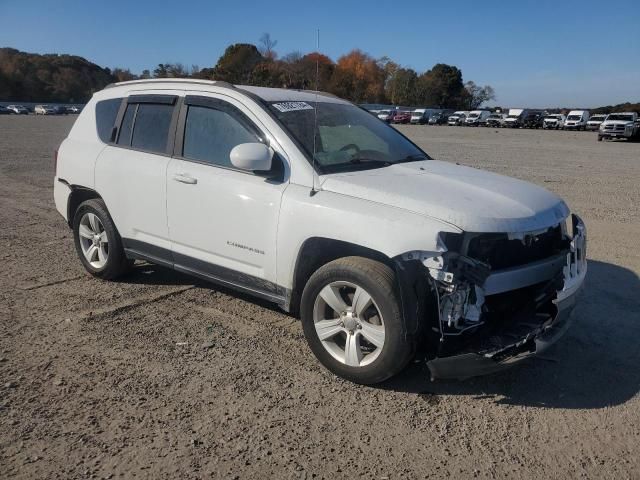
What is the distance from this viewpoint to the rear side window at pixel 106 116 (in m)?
5.28

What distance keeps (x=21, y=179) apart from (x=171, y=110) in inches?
362

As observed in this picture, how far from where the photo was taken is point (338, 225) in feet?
11.4

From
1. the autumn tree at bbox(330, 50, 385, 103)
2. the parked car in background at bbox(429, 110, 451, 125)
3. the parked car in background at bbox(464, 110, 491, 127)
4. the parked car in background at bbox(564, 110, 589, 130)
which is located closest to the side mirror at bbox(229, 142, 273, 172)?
the parked car in background at bbox(564, 110, 589, 130)

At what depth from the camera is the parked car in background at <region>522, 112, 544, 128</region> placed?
58.4 metres

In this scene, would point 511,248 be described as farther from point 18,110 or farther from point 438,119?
point 18,110

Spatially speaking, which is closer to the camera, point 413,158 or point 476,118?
point 413,158

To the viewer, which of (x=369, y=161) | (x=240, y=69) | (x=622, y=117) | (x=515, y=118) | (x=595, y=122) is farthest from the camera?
(x=515, y=118)

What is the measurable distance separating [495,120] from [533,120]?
4132mm

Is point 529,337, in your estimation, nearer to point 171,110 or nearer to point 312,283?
point 312,283

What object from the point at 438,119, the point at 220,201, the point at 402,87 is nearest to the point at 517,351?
the point at 220,201

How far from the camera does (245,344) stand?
413cm

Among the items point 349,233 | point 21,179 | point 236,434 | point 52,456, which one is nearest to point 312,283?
point 349,233

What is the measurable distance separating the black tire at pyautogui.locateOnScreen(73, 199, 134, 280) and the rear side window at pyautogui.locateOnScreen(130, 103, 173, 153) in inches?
29.3

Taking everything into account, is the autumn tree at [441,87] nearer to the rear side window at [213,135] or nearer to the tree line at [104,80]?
the tree line at [104,80]
